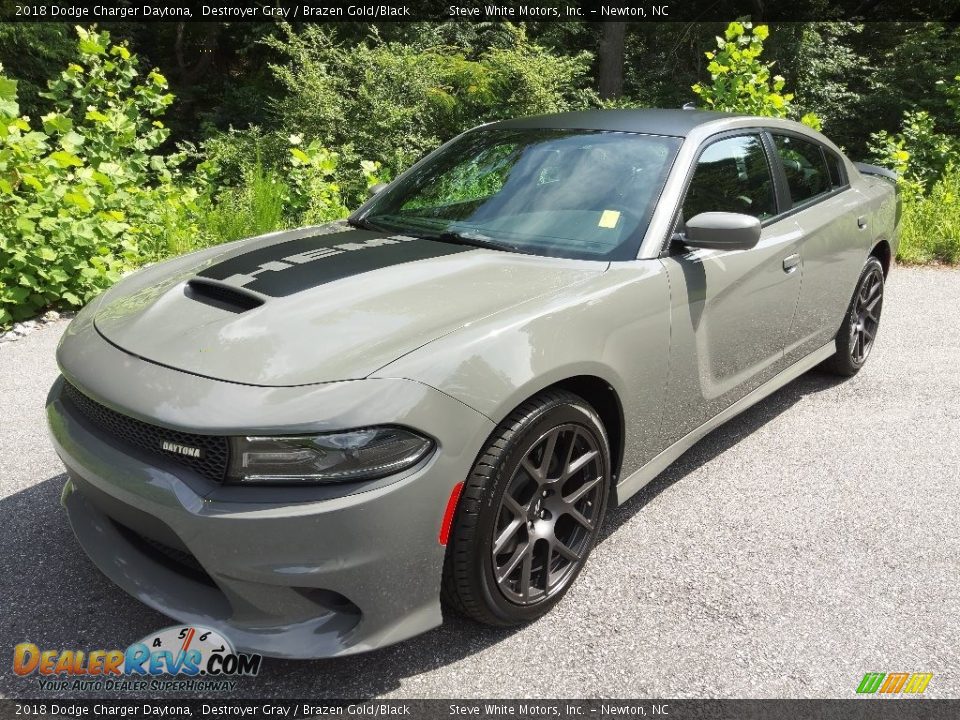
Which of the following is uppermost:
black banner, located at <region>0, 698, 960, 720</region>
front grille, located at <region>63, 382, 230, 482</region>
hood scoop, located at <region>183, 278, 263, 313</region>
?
hood scoop, located at <region>183, 278, 263, 313</region>

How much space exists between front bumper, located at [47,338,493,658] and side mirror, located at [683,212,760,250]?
3.98 feet

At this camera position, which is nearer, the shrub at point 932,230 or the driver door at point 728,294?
the driver door at point 728,294

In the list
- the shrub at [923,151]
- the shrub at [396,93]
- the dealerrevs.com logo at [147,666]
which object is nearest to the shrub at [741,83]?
the shrub at [923,151]

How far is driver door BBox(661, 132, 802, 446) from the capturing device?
9.69 feet

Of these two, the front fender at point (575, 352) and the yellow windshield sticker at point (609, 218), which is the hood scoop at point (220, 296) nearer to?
the front fender at point (575, 352)

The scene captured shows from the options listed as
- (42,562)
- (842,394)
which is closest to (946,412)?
(842,394)

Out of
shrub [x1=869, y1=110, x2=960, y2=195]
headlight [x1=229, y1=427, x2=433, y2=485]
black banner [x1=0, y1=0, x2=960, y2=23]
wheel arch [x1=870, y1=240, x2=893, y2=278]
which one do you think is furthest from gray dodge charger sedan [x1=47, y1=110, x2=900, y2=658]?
black banner [x1=0, y1=0, x2=960, y2=23]

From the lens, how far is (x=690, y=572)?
2814mm

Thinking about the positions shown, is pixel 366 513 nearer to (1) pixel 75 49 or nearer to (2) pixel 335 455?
(2) pixel 335 455

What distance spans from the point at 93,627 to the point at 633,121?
2810 millimetres

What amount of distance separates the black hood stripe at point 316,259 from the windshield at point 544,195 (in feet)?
0.56

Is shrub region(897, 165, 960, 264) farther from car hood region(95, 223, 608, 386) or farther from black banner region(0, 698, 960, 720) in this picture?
black banner region(0, 698, 960, 720)

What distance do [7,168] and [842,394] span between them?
5.32 metres

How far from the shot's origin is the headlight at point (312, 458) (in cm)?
197
